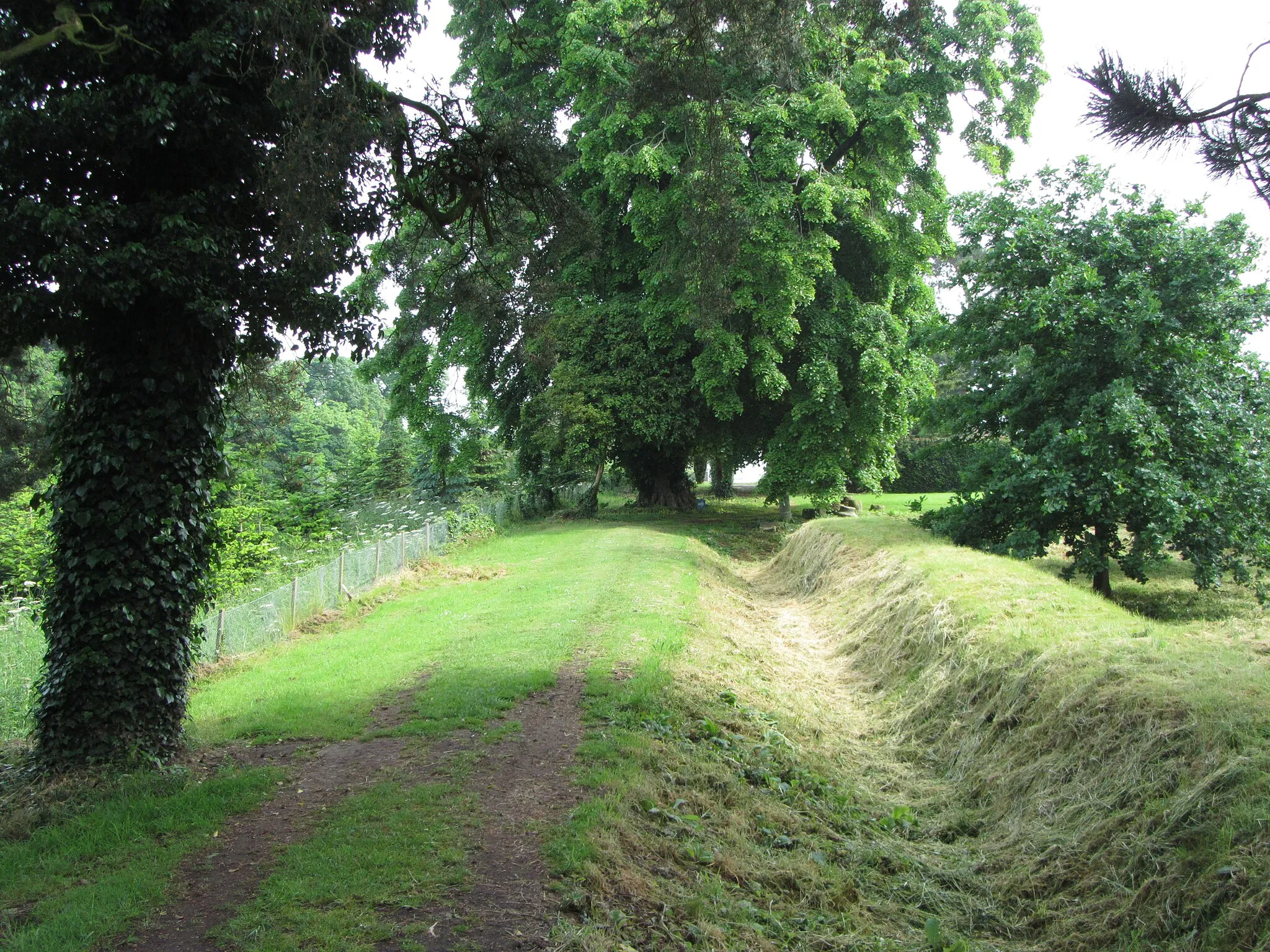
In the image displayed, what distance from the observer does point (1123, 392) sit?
42.6 feet

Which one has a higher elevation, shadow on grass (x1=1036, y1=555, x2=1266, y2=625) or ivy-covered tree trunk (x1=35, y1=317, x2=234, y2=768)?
ivy-covered tree trunk (x1=35, y1=317, x2=234, y2=768)

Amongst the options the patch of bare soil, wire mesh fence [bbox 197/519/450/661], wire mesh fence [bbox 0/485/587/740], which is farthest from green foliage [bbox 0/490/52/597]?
the patch of bare soil

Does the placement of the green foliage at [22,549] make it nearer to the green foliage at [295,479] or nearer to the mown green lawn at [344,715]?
the green foliage at [295,479]

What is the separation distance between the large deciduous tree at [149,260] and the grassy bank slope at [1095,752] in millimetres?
6908

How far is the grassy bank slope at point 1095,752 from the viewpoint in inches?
185

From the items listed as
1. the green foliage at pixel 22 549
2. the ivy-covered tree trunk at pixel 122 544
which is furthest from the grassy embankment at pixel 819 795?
the green foliage at pixel 22 549

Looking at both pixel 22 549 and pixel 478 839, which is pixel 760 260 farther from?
pixel 478 839

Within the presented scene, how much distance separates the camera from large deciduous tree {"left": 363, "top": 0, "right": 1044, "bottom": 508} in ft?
70.0

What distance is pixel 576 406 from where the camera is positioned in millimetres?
24062

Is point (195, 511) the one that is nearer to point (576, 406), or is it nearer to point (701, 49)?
point (701, 49)

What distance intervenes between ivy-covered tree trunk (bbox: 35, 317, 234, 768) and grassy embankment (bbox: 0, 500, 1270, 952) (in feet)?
2.36

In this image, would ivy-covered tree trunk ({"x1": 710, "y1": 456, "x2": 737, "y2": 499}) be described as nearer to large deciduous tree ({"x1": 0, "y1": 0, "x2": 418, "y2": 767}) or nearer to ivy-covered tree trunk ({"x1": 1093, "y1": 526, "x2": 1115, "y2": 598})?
ivy-covered tree trunk ({"x1": 1093, "y1": 526, "x2": 1115, "y2": 598})

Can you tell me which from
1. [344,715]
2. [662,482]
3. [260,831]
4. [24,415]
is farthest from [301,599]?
[662,482]

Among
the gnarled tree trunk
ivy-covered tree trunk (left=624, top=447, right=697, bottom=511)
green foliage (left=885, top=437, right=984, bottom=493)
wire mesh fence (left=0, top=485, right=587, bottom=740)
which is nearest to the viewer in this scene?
wire mesh fence (left=0, top=485, right=587, bottom=740)
